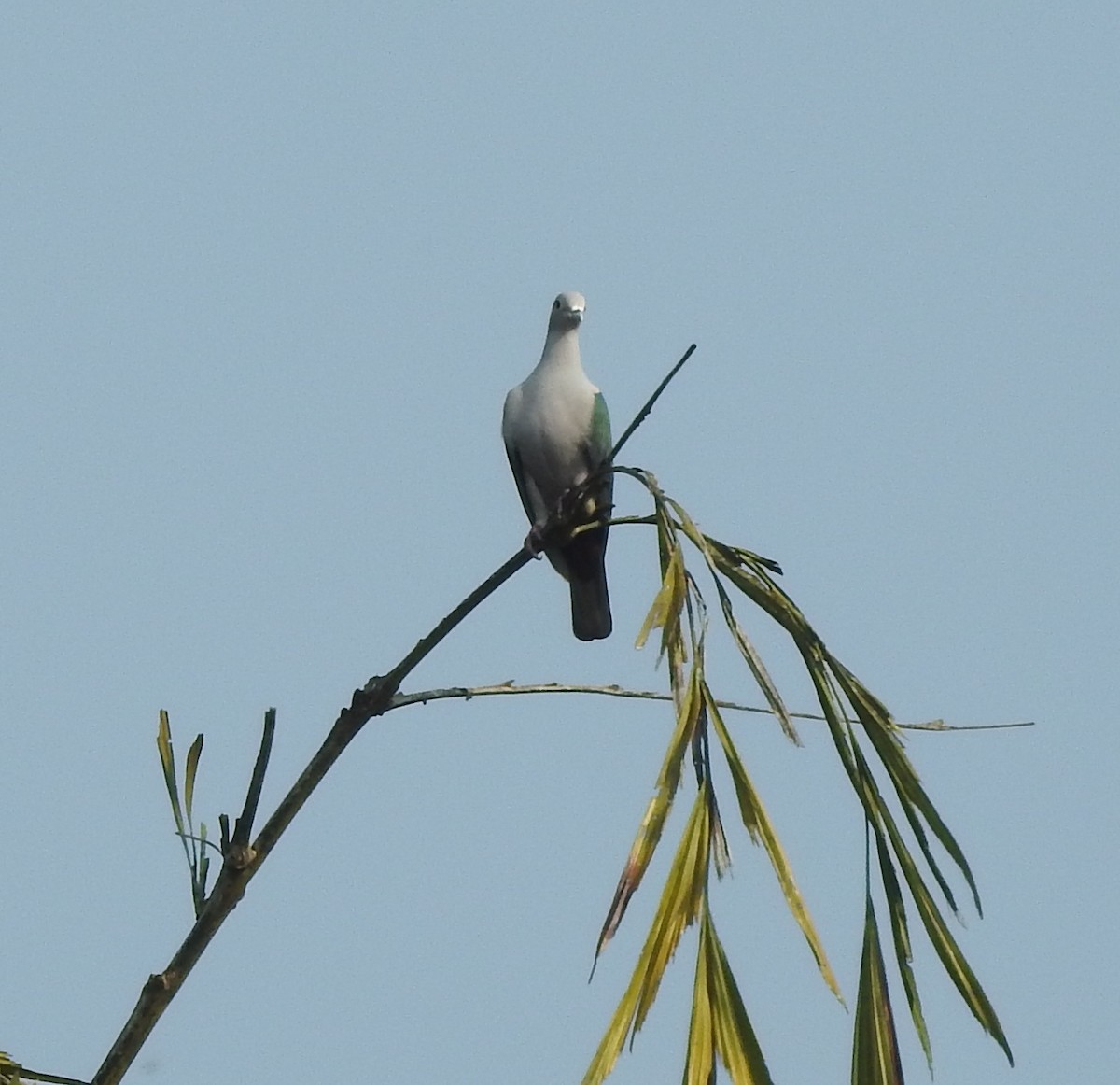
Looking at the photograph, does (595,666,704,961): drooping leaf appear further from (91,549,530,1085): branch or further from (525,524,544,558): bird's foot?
(525,524,544,558): bird's foot

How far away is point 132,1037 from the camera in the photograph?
315cm

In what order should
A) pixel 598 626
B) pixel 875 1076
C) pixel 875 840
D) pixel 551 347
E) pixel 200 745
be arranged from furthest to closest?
pixel 598 626 < pixel 551 347 < pixel 200 745 < pixel 875 840 < pixel 875 1076

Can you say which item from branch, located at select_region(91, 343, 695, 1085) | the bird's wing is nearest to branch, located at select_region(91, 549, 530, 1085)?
branch, located at select_region(91, 343, 695, 1085)

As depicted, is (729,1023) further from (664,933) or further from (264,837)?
(264,837)

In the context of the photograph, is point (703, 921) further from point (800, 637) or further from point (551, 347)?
point (551, 347)

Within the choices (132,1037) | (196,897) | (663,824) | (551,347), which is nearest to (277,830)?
(196,897)

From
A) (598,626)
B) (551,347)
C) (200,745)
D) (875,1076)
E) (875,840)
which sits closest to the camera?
(875,1076)

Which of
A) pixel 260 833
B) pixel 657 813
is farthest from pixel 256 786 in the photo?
pixel 657 813

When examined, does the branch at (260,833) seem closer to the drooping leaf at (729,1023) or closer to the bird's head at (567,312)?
the drooping leaf at (729,1023)

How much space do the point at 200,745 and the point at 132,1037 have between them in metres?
0.57

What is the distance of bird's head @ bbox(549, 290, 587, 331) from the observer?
5.13 meters

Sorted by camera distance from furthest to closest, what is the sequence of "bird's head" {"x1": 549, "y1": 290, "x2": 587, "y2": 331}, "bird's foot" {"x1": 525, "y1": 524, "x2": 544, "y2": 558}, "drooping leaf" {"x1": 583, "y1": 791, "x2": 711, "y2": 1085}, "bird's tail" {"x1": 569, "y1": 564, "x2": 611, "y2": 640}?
"bird's tail" {"x1": 569, "y1": 564, "x2": 611, "y2": 640}, "bird's head" {"x1": 549, "y1": 290, "x2": 587, "y2": 331}, "bird's foot" {"x1": 525, "y1": 524, "x2": 544, "y2": 558}, "drooping leaf" {"x1": 583, "y1": 791, "x2": 711, "y2": 1085}

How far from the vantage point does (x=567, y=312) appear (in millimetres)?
5145

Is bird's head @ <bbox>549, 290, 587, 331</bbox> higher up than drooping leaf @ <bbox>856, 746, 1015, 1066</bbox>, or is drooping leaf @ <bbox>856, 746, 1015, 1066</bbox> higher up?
bird's head @ <bbox>549, 290, 587, 331</bbox>
